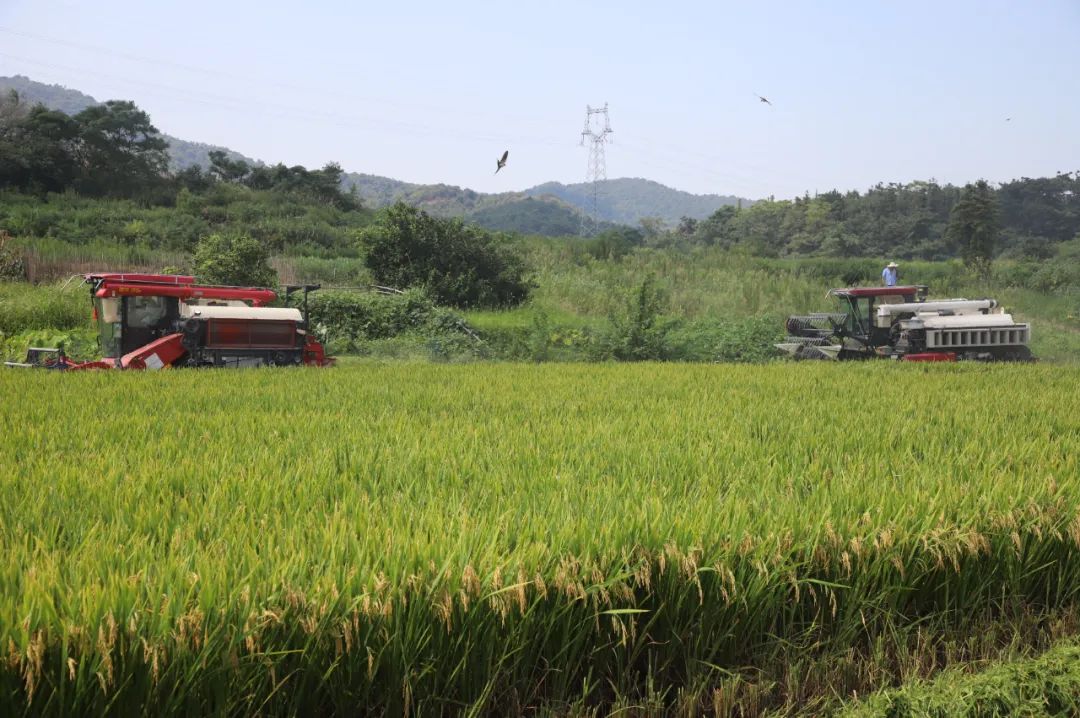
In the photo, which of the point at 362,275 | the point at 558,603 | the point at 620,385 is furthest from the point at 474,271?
the point at 558,603

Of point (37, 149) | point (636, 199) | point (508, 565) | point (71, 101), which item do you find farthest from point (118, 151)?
point (636, 199)

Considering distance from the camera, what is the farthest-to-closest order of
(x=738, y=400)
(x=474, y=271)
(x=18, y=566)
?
(x=474, y=271)
(x=738, y=400)
(x=18, y=566)

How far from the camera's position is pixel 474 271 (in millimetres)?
17562

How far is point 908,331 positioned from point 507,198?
238 feet

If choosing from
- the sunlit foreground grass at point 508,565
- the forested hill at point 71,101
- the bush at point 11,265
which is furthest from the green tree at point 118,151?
the forested hill at point 71,101

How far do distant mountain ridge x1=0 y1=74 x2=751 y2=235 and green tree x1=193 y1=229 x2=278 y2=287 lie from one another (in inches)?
149

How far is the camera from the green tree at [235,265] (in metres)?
15.7

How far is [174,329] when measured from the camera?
394 inches

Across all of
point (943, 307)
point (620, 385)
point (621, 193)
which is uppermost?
point (621, 193)

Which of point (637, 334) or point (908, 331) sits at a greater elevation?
point (908, 331)

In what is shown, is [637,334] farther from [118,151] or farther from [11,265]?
[118,151]

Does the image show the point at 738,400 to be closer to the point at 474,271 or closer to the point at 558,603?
the point at 558,603

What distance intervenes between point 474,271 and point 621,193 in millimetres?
140652

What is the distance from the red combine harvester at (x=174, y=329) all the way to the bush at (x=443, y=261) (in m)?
6.87
